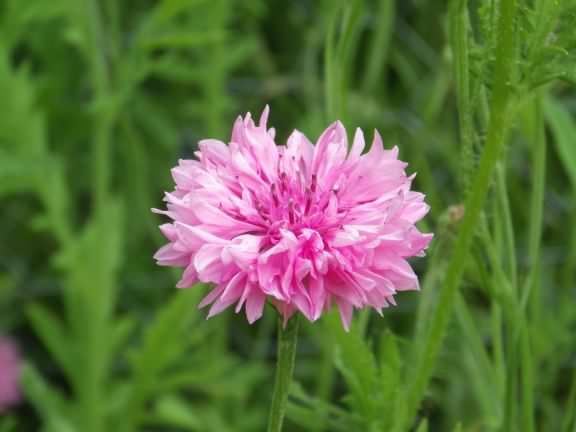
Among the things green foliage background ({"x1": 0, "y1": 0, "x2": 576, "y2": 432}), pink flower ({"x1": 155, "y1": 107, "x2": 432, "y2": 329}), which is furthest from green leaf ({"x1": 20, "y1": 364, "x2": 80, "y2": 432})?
pink flower ({"x1": 155, "y1": 107, "x2": 432, "y2": 329})

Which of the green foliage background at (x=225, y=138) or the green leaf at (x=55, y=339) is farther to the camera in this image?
the green leaf at (x=55, y=339)

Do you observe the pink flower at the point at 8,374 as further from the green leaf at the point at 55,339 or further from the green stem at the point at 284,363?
the green stem at the point at 284,363

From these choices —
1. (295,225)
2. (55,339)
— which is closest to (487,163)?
(295,225)

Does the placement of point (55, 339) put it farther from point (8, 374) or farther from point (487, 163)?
point (487, 163)

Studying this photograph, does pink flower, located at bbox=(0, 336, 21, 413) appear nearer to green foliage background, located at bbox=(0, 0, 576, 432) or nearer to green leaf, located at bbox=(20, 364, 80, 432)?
green foliage background, located at bbox=(0, 0, 576, 432)

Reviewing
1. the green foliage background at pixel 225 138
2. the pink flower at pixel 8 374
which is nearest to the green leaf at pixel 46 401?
the green foliage background at pixel 225 138

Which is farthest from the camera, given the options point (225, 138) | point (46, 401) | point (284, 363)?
point (225, 138)
